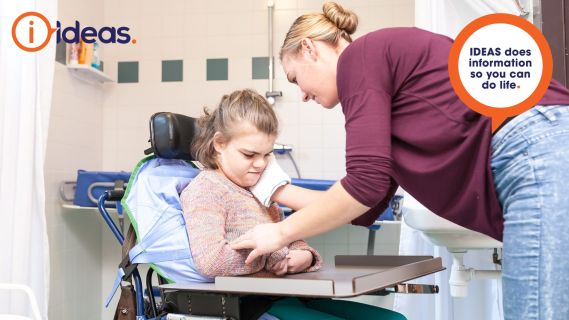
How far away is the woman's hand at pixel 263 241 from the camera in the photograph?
1.08 m

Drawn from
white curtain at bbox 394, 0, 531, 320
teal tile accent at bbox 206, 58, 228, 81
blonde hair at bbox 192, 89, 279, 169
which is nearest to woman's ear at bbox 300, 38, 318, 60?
blonde hair at bbox 192, 89, 279, 169

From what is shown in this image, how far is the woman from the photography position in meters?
0.88

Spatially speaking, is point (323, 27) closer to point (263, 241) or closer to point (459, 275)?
point (263, 241)

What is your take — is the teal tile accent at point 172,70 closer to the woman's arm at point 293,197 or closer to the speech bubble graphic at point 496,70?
the woman's arm at point 293,197

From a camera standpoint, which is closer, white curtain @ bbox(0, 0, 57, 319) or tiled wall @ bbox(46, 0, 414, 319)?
white curtain @ bbox(0, 0, 57, 319)

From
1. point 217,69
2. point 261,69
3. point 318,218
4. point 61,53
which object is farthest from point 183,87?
point 318,218

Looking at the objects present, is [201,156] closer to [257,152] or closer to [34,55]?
[257,152]

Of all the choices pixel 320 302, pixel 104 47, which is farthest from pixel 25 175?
pixel 104 47

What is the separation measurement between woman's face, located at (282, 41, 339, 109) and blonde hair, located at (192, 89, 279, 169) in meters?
0.23

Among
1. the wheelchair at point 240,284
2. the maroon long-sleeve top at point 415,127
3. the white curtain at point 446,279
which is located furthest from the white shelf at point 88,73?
the maroon long-sleeve top at point 415,127

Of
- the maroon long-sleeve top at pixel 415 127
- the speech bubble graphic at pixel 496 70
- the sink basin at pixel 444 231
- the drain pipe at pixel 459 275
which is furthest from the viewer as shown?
the drain pipe at pixel 459 275

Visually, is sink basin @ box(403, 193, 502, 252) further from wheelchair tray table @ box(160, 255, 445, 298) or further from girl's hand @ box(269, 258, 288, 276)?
girl's hand @ box(269, 258, 288, 276)

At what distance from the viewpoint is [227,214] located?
1343 millimetres

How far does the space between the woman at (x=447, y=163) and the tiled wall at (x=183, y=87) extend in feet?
6.66
